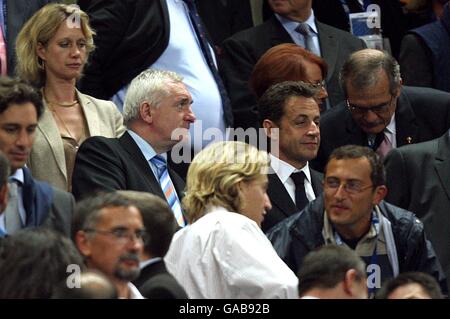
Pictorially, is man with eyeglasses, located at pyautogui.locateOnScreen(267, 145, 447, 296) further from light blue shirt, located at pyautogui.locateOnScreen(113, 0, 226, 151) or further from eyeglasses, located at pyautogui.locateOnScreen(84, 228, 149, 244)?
light blue shirt, located at pyautogui.locateOnScreen(113, 0, 226, 151)

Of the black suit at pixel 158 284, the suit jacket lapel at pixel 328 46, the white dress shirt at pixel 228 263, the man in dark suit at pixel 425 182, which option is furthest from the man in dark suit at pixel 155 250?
the suit jacket lapel at pixel 328 46

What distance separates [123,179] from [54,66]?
0.86 metres

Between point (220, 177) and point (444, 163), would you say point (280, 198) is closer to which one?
point (444, 163)

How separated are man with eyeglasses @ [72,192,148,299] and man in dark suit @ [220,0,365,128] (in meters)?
2.92

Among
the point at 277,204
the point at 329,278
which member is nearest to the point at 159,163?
the point at 277,204

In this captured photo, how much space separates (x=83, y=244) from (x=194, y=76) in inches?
115

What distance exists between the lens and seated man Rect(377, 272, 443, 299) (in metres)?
6.93

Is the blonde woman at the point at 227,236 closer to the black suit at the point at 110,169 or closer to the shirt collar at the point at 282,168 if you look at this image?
the black suit at the point at 110,169

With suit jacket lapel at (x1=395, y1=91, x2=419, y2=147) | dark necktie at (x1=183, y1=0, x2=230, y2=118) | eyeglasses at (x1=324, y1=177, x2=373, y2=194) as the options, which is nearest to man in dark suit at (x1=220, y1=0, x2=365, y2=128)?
dark necktie at (x1=183, y1=0, x2=230, y2=118)

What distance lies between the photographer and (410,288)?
6.96 m

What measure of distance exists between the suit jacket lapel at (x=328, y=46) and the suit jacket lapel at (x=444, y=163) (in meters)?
1.36
